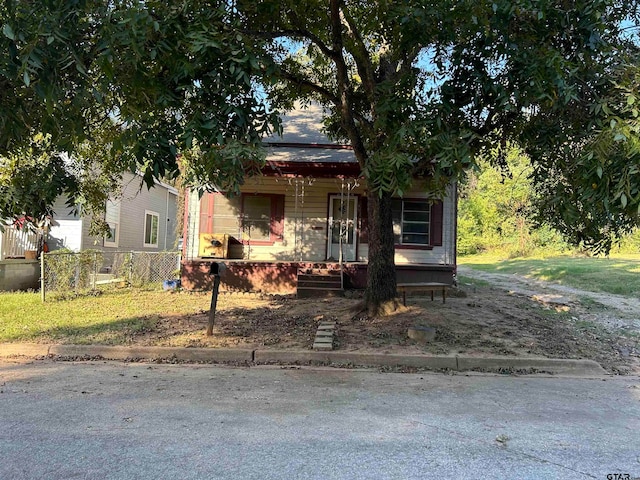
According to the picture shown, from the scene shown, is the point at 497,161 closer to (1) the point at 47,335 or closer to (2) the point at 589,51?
(2) the point at 589,51

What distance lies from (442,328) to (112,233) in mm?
13606

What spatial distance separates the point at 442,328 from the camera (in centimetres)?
825

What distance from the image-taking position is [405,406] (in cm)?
490

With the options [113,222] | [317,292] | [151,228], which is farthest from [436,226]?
[151,228]

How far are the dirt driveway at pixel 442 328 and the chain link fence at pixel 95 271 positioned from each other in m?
3.09

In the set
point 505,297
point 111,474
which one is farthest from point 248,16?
point 505,297

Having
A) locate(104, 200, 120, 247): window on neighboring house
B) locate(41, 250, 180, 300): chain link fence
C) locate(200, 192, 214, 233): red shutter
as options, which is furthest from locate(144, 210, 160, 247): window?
locate(200, 192, 214, 233): red shutter

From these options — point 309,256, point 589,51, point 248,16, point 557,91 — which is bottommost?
point 309,256

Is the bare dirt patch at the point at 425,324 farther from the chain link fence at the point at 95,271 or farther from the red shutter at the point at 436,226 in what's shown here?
the chain link fence at the point at 95,271

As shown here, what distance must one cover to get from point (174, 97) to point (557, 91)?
4458 millimetres

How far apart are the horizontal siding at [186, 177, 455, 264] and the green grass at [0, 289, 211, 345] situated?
2254 mm

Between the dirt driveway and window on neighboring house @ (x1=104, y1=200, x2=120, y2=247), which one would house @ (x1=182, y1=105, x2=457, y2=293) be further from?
window on neighboring house @ (x1=104, y1=200, x2=120, y2=247)

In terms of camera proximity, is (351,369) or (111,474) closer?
(111,474)

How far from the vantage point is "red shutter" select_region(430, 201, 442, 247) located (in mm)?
13625
